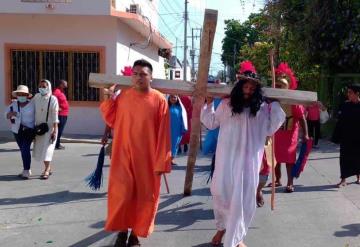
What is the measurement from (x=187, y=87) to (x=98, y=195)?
10.7 ft

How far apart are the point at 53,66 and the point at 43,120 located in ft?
26.7

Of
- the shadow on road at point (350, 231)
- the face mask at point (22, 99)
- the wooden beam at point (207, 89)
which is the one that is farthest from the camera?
the face mask at point (22, 99)

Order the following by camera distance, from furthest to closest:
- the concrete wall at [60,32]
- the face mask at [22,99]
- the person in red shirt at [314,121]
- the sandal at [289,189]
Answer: the concrete wall at [60,32], the person in red shirt at [314,121], the face mask at [22,99], the sandal at [289,189]

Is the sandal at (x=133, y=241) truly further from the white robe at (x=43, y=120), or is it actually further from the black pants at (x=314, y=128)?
the black pants at (x=314, y=128)

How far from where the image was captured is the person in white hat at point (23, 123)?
31.2ft

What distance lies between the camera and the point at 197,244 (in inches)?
228

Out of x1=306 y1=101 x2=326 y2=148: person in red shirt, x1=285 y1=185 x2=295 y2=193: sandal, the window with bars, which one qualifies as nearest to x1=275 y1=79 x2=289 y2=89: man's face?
x1=285 y1=185 x2=295 y2=193: sandal

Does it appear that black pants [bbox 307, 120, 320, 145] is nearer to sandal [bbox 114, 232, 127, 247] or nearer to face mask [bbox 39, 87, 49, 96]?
face mask [bbox 39, 87, 49, 96]

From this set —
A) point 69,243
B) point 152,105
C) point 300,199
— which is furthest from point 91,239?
point 300,199

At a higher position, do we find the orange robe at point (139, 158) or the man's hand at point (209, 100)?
the man's hand at point (209, 100)

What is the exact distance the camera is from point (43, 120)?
948cm

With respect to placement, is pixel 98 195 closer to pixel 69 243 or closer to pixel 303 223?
pixel 69 243

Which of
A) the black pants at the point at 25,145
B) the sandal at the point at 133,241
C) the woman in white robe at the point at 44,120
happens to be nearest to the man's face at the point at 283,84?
the sandal at the point at 133,241

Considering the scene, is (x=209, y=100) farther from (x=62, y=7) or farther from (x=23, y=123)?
(x=62, y=7)
